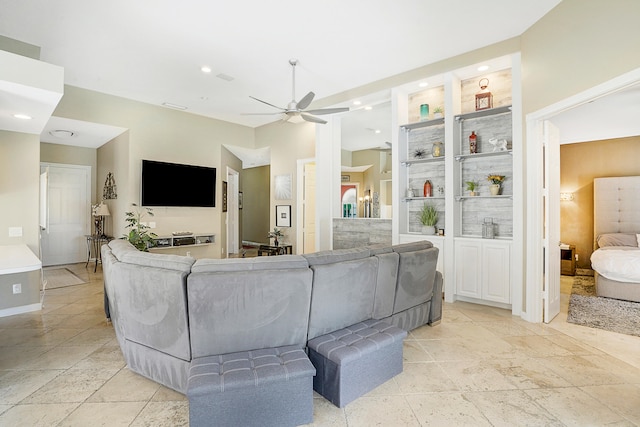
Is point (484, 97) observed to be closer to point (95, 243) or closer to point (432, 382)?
point (432, 382)

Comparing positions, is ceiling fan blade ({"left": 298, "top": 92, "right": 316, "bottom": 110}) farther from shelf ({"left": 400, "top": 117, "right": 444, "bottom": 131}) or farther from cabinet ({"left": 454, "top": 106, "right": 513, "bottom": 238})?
cabinet ({"left": 454, "top": 106, "right": 513, "bottom": 238})

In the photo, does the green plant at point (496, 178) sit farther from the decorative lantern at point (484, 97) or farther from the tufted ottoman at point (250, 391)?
the tufted ottoman at point (250, 391)

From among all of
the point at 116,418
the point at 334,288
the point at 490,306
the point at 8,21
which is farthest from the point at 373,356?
the point at 8,21

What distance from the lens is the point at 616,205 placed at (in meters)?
5.75

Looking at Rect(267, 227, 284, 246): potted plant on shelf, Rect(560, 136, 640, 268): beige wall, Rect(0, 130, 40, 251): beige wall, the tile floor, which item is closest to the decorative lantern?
the tile floor

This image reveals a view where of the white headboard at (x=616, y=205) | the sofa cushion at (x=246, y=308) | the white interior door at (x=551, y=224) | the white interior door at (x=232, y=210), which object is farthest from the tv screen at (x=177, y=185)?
the white headboard at (x=616, y=205)

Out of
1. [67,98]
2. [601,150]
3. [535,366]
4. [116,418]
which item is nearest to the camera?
[116,418]

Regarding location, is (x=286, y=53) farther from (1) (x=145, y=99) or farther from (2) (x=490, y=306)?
(2) (x=490, y=306)

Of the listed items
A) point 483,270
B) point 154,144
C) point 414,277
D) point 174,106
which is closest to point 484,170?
point 483,270

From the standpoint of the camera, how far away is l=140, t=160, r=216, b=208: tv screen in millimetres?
5848

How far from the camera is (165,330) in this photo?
2.07 meters

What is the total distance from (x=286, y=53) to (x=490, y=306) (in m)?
4.17

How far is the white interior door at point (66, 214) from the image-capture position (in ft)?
21.8

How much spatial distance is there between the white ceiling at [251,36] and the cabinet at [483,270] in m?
2.47
